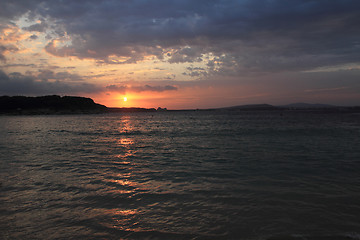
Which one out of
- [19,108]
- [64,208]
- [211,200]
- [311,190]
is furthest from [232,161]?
[19,108]

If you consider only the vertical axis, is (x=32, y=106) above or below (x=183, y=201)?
above

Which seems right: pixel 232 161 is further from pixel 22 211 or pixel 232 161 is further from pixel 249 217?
pixel 22 211

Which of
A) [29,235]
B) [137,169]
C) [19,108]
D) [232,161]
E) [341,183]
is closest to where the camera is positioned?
[29,235]

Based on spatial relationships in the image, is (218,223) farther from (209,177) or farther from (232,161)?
(232,161)

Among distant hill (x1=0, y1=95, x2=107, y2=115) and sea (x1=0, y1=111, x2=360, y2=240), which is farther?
distant hill (x1=0, y1=95, x2=107, y2=115)

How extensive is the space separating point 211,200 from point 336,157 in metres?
12.9

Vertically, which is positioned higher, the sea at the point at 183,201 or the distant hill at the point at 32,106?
the distant hill at the point at 32,106

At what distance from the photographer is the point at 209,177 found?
1127cm

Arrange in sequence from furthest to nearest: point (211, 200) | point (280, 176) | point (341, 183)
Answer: point (280, 176), point (341, 183), point (211, 200)

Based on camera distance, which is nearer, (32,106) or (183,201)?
(183,201)

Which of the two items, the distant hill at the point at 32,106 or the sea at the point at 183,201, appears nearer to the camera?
the sea at the point at 183,201

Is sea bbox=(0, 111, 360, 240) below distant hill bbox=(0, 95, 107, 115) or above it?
below

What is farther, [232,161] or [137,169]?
[232,161]

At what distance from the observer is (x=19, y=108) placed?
16988 cm
